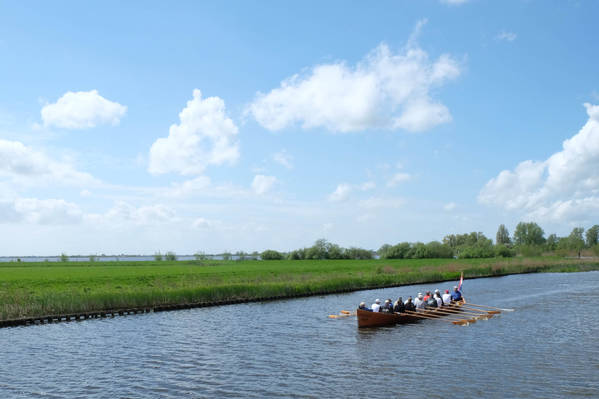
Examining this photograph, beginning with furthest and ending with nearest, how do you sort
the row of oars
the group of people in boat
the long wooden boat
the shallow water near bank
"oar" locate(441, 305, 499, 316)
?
"oar" locate(441, 305, 499, 316)
the row of oars
the group of people in boat
the long wooden boat
the shallow water near bank

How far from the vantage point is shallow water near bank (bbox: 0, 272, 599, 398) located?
67.7 ft

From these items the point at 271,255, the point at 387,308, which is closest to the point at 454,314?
the point at 387,308

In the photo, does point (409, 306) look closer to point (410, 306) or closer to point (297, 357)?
point (410, 306)

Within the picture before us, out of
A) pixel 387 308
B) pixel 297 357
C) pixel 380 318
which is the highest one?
pixel 387 308

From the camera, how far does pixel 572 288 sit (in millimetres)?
64562

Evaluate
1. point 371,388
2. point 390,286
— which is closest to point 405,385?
point 371,388

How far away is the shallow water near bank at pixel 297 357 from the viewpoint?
20641mm

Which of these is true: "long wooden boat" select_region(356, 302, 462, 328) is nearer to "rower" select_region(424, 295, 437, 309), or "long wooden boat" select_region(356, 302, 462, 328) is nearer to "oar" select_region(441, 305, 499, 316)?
"rower" select_region(424, 295, 437, 309)

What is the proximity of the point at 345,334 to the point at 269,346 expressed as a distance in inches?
233

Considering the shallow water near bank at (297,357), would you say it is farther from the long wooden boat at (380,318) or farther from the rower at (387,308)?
the rower at (387,308)

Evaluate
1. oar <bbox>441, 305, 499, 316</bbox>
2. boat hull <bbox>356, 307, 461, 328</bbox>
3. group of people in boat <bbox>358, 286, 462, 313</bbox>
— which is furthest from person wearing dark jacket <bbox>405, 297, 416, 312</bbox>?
oar <bbox>441, 305, 499, 316</bbox>

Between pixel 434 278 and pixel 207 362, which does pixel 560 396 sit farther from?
pixel 434 278

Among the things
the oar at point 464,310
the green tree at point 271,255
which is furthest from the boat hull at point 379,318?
the green tree at point 271,255

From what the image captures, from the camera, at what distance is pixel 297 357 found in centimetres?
2592
